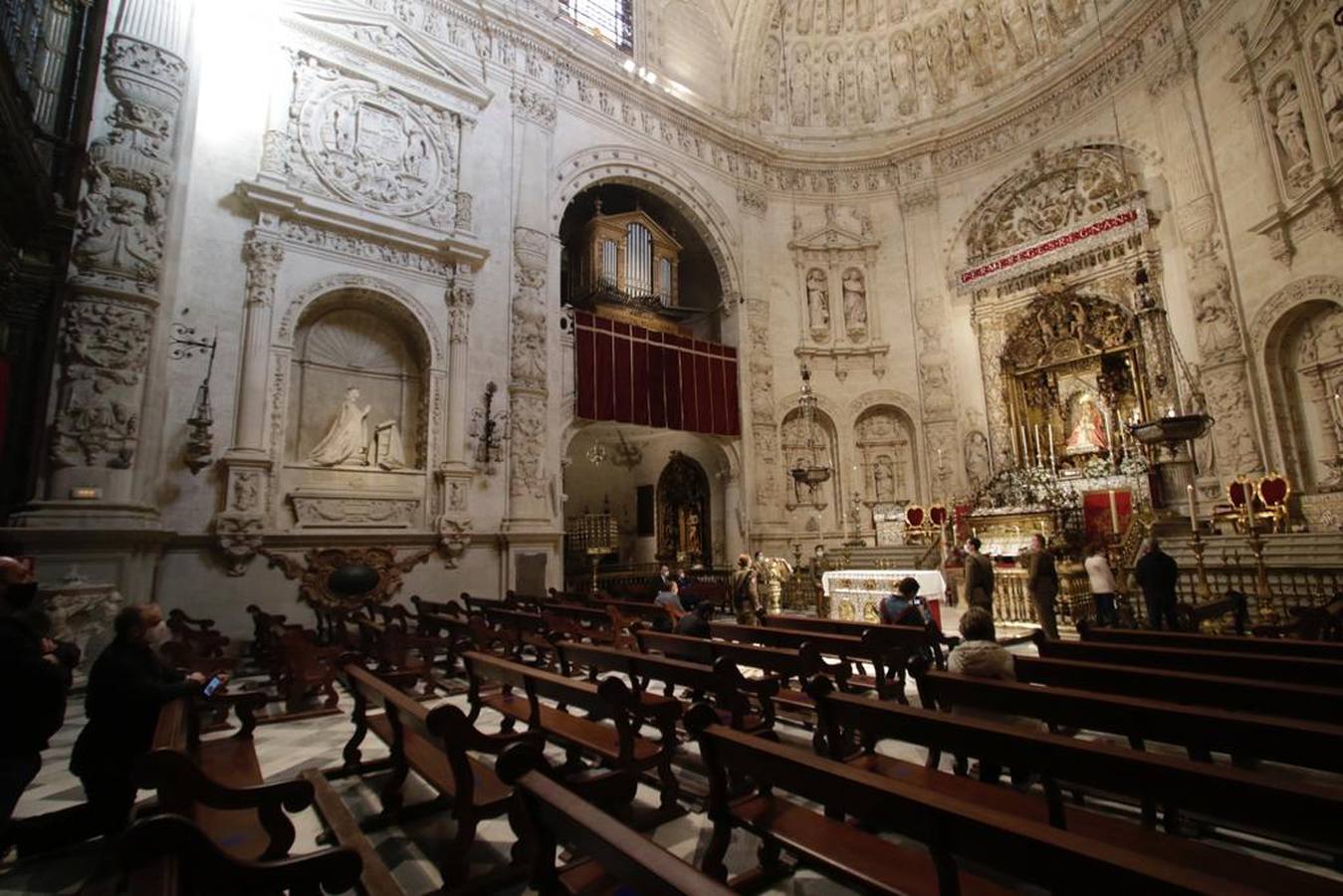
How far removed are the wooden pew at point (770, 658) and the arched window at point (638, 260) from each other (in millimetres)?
11253

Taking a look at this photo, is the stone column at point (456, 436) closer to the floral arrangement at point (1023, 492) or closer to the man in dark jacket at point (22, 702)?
the man in dark jacket at point (22, 702)

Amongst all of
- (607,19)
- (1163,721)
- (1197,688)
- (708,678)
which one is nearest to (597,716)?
(708,678)

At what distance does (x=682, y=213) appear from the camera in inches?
610

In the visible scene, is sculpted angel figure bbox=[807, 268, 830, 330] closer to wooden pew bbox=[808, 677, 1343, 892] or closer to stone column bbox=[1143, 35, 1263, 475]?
stone column bbox=[1143, 35, 1263, 475]

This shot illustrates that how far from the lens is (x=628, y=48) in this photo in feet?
49.6

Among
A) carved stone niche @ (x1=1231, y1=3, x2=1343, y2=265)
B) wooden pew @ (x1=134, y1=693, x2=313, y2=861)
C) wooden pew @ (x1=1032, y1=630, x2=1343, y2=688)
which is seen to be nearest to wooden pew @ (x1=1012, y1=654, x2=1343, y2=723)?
wooden pew @ (x1=1032, y1=630, x2=1343, y2=688)

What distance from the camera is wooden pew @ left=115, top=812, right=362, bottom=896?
1321mm

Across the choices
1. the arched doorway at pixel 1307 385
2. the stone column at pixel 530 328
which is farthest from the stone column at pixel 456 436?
the arched doorway at pixel 1307 385

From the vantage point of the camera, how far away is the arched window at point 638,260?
48.9 feet

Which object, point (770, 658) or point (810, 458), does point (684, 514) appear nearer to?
point (810, 458)

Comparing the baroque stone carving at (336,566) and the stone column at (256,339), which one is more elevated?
the stone column at (256,339)

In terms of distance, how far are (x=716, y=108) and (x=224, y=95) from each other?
1092cm

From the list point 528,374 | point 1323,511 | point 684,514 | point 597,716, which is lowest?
point 597,716

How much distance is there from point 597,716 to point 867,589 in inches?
274
